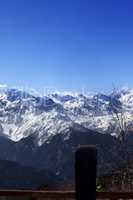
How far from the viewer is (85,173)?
5.82 metres

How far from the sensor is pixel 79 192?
588 cm

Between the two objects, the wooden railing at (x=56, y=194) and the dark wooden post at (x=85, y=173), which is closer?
the dark wooden post at (x=85, y=173)

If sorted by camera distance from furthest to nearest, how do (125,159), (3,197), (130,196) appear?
(125,159) → (3,197) → (130,196)

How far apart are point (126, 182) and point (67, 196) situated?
12.9 meters

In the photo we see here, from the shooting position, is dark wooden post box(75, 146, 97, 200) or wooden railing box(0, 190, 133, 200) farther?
wooden railing box(0, 190, 133, 200)

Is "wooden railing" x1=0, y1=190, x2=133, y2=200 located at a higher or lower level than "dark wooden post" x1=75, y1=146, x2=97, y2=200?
lower

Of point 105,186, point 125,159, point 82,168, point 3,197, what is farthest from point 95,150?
point 125,159

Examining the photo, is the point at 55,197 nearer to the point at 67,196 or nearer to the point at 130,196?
the point at 67,196

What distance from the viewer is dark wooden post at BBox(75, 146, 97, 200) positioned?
5824 mm

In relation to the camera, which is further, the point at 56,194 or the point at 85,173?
the point at 56,194

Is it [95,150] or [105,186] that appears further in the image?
[105,186]

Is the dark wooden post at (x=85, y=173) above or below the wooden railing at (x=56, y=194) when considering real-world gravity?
above

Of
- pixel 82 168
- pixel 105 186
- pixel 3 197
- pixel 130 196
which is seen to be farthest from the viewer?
pixel 105 186

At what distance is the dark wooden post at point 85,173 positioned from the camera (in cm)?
582
